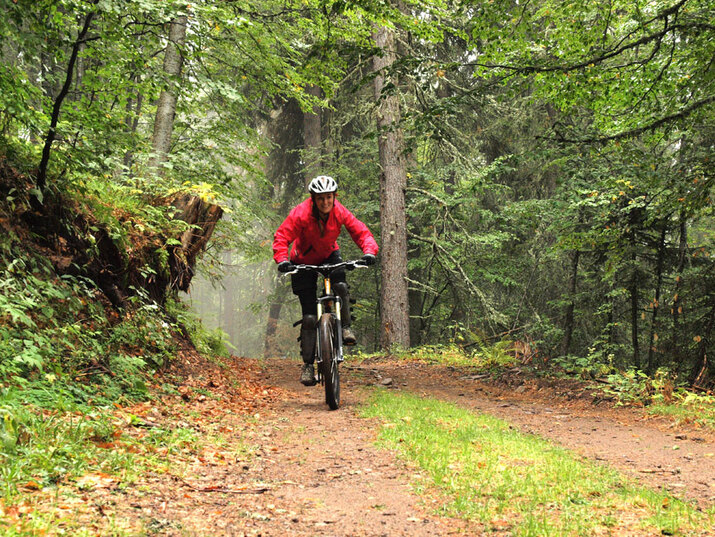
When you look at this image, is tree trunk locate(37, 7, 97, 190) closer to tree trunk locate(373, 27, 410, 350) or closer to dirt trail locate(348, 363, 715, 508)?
dirt trail locate(348, 363, 715, 508)

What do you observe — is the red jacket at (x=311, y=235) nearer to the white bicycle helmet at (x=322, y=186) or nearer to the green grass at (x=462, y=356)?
the white bicycle helmet at (x=322, y=186)

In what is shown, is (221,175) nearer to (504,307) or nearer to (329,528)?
(329,528)

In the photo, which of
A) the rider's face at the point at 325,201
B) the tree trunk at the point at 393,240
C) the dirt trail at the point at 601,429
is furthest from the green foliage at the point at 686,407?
the tree trunk at the point at 393,240

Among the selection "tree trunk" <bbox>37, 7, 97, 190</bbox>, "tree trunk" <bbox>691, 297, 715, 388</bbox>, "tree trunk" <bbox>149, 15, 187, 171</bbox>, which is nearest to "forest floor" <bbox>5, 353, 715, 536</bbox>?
"tree trunk" <bbox>691, 297, 715, 388</bbox>

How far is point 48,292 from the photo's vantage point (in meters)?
4.93

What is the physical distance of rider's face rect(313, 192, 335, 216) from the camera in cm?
619

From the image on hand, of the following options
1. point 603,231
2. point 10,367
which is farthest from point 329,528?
point 603,231

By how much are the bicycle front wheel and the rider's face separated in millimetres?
1326

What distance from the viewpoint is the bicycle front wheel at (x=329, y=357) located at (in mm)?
6156

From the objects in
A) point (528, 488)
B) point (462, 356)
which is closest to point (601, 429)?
point (528, 488)

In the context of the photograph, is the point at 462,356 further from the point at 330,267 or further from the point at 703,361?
the point at 330,267

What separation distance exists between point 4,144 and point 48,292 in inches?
71.1

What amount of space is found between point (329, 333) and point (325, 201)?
1.63 metres

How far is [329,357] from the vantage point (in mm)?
6145
